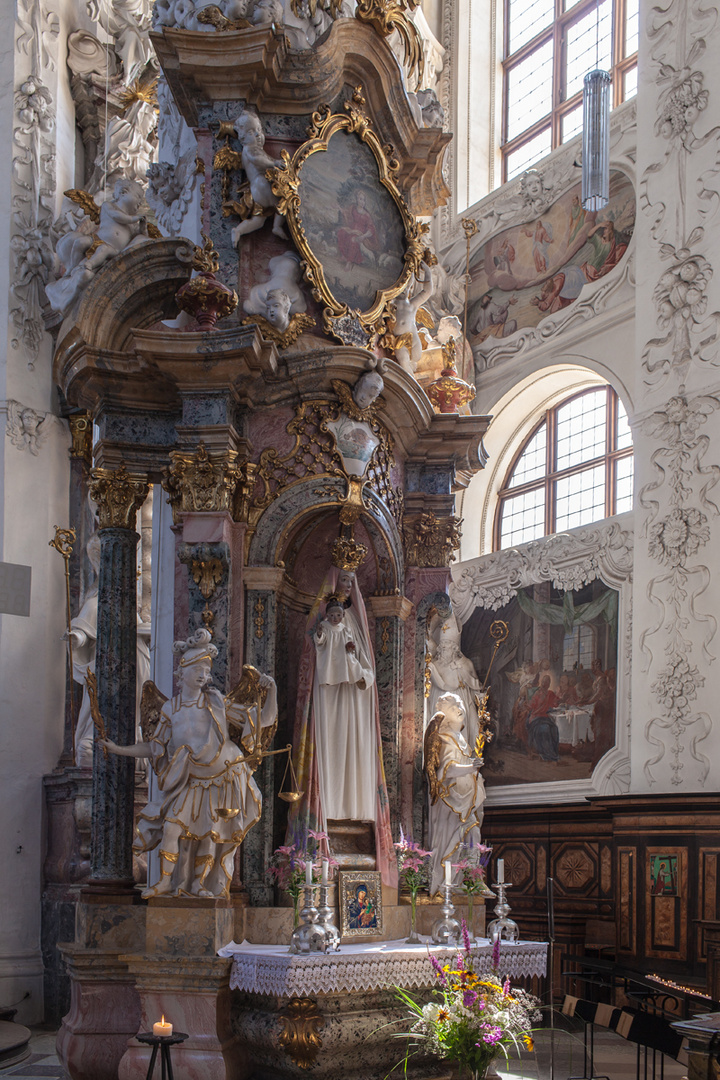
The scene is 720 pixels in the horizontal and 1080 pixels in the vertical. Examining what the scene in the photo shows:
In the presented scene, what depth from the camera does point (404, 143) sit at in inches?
407

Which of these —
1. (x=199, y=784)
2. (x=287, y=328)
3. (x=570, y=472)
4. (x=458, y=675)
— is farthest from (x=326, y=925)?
(x=570, y=472)

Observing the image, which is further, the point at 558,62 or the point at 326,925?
the point at 558,62

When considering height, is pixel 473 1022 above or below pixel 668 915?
above

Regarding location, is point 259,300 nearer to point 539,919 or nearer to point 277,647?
point 277,647

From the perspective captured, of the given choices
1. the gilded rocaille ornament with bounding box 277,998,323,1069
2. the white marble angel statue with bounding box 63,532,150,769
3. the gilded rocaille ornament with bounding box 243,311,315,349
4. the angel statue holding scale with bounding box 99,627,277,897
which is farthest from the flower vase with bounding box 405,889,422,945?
the gilded rocaille ornament with bounding box 243,311,315,349

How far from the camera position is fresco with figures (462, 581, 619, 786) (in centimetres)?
1349

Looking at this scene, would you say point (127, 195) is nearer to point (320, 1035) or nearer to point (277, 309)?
point (277, 309)

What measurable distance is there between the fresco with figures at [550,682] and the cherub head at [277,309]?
594 cm

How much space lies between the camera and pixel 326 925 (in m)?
7.87

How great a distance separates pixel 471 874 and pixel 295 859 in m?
1.79

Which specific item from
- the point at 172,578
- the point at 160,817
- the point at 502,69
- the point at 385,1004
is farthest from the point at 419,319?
the point at 502,69

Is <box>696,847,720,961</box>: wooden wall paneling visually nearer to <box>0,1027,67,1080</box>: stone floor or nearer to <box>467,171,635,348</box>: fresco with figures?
<box>0,1027,67,1080</box>: stone floor

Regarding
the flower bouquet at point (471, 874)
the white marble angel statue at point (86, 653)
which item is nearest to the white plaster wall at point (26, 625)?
the white marble angel statue at point (86, 653)

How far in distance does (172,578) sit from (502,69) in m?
12.0
